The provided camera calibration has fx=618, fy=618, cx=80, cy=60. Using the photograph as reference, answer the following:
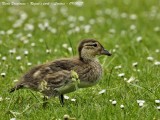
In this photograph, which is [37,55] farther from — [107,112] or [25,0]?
[25,0]

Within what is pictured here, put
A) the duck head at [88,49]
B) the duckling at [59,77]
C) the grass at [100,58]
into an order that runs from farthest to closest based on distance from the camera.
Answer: the duck head at [88,49]
the duckling at [59,77]
the grass at [100,58]

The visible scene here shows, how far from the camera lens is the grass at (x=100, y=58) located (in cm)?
826

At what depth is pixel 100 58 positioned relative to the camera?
12.0 meters

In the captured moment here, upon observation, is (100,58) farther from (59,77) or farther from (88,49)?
(59,77)

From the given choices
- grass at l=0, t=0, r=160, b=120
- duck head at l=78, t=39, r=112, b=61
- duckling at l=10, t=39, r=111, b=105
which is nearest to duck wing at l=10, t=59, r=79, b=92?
duckling at l=10, t=39, r=111, b=105

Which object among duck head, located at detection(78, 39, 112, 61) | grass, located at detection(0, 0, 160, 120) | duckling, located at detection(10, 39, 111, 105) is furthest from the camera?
duck head, located at detection(78, 39, 112, 61)

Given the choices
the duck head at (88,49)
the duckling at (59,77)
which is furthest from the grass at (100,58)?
the duck head at (88,49)

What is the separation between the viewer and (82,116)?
307 inches

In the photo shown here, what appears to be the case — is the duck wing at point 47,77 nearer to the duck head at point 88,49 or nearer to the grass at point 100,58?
the grass at point 100,58

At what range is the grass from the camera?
27.1 ft

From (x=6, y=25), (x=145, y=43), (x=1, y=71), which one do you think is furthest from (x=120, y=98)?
(x=6, y=25)

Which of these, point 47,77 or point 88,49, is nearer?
point 47,77

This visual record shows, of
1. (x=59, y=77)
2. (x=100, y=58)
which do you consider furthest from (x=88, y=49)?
(x=100, y=58)

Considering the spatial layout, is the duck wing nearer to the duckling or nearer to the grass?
the duckling
